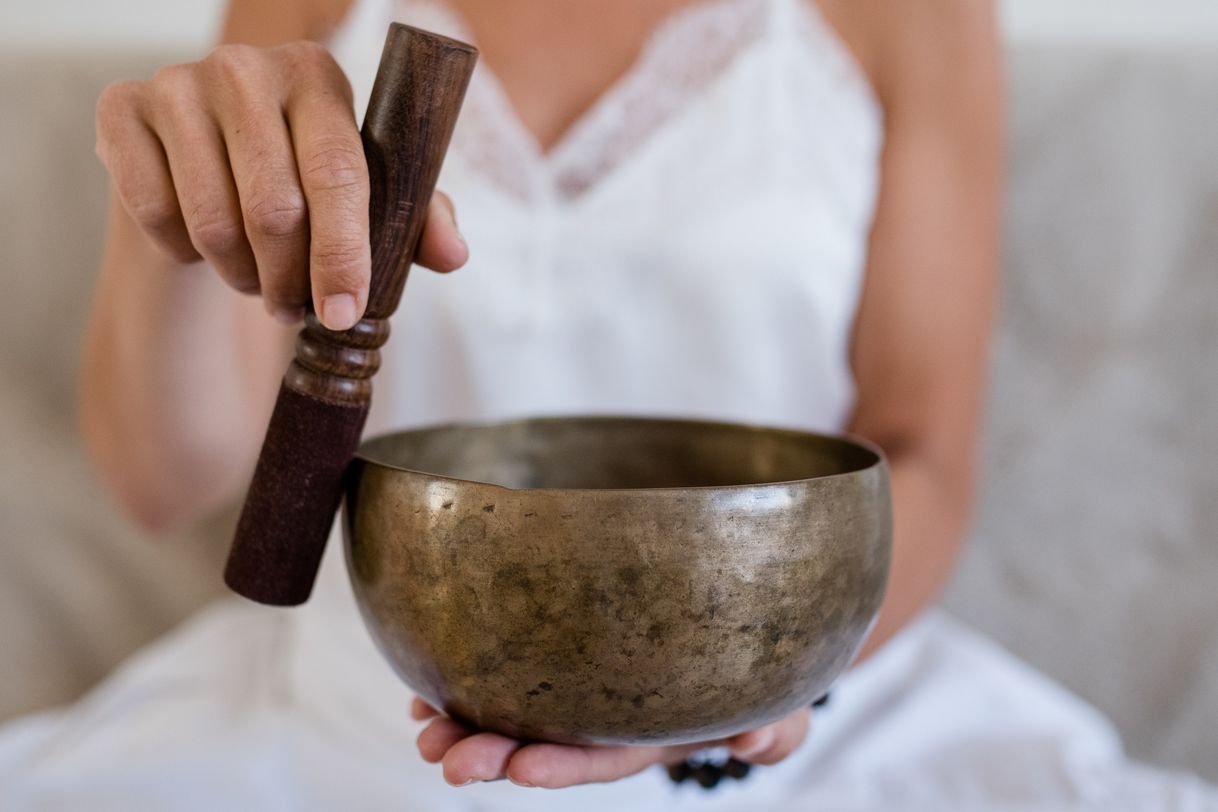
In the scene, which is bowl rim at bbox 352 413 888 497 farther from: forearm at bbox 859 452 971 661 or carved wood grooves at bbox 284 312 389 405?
forearm at bbox 859 452 971 661

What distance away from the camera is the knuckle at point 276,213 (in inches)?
15.8

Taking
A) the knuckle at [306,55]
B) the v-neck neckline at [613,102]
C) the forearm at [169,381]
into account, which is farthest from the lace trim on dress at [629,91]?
the knuckle at [306,55]

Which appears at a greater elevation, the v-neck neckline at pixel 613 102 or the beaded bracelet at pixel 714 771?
the v-neck neckline at pixel 613 102

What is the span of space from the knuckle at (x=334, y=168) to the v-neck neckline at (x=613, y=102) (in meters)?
0.53

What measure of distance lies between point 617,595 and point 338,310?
0.48 ft

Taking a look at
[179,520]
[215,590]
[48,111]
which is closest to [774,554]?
[179,520]

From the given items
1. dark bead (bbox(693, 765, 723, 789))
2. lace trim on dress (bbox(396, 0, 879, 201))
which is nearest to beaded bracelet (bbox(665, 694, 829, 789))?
dark bead (bbox(693, 765, 723, 789))

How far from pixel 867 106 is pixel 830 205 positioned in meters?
0.09

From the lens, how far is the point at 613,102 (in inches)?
36.5

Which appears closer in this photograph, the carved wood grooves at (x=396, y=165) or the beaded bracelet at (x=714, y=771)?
the carved wood grooves at (x=396, y=165)

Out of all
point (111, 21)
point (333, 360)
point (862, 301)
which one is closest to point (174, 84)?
point (333, 360)

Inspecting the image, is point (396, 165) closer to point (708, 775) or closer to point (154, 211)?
point (154, 211)

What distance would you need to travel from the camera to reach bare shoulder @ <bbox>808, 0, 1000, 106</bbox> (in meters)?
0.96

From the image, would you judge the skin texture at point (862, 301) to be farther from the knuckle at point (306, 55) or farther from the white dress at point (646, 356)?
the knuckle at point (306, 55)
